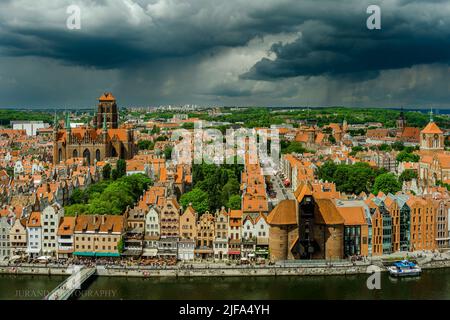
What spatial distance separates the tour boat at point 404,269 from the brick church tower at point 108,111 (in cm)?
6549

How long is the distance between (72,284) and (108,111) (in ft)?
209

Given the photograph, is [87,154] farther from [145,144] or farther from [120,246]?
[120,246]

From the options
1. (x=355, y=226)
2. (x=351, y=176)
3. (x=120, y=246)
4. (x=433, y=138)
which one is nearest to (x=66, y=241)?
(x=120, y=246)

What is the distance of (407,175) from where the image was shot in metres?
69.9

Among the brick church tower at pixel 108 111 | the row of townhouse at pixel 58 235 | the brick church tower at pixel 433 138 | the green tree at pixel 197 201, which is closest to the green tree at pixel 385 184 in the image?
the green tree at pixel 197 201

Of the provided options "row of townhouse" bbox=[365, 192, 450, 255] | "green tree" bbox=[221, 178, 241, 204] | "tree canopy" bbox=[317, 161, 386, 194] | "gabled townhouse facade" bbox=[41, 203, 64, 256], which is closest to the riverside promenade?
"gabled townhouse facade" bbox=[41, 203, 64, 256]

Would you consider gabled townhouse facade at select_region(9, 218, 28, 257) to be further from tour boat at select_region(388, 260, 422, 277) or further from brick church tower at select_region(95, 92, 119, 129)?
brick church tower at select_region(95, 92, 119, 129)

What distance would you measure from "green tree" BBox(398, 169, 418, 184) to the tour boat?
33440 millimetres

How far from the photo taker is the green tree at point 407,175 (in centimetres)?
6929
